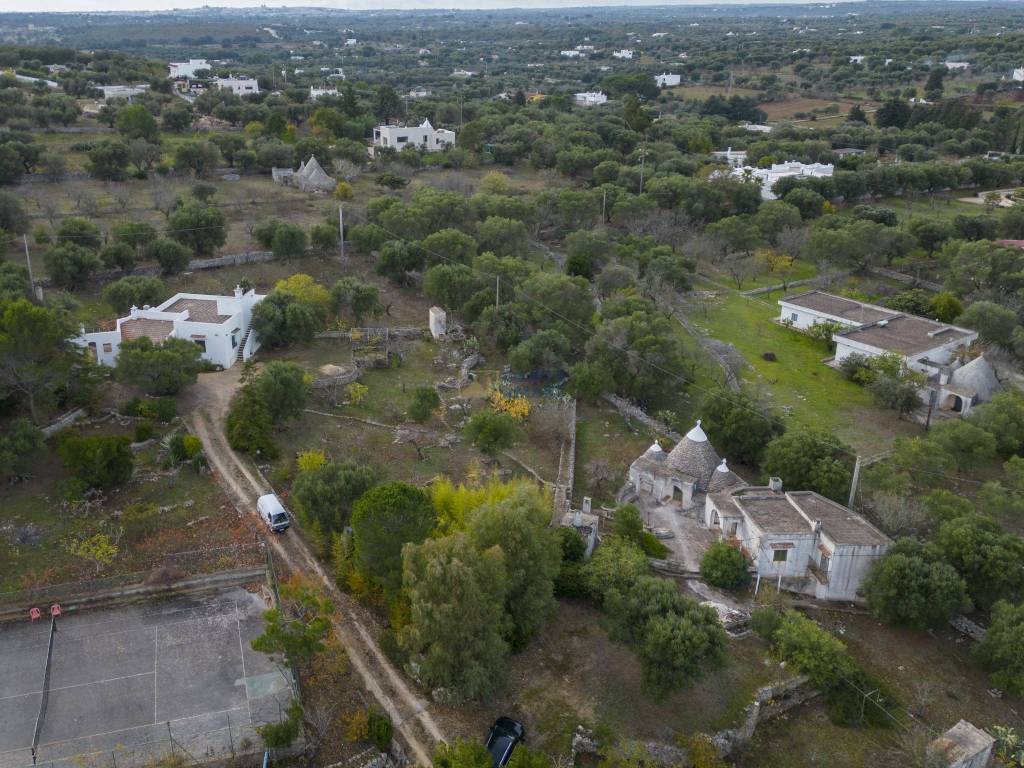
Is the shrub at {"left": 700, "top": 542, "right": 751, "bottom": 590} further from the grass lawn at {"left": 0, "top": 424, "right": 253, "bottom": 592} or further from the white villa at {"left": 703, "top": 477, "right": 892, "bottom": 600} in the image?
the grass lawn at {"left": 0, "top": 424, "right": 253, "bottom": 592}

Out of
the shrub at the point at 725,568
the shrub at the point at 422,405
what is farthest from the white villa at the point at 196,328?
the shrub at the point at 725,568

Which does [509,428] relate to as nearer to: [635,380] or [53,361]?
[635,380]

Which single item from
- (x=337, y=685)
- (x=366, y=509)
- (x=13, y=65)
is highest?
(x=13, y=65)

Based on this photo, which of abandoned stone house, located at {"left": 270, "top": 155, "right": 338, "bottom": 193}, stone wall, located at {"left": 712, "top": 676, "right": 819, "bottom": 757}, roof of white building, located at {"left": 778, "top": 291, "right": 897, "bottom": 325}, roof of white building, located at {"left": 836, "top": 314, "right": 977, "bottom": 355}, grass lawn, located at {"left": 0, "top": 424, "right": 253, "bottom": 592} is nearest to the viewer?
stone wall, located at {"left": 712, "top": 676, "right": 819, "bottom": 757}

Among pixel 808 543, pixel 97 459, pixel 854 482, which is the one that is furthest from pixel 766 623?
pixel 97 459

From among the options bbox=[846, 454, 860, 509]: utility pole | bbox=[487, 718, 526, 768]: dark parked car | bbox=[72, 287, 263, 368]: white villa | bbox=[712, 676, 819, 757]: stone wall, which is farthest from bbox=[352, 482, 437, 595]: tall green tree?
bbox=[72, 287, 263, 368]: white villa

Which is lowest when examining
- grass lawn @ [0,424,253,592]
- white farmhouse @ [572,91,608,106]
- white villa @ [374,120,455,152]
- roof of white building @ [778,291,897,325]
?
roof of white building @ [778,291,897,325]

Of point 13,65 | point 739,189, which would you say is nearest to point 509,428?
point 739,189
